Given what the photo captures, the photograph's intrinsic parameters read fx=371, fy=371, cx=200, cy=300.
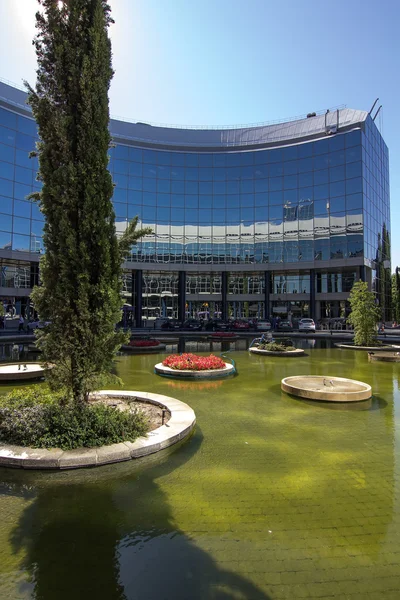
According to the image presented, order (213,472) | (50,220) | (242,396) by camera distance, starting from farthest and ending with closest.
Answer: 1. (242,396)
2. (50,220)
3. (213,472)

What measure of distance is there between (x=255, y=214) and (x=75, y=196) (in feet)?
157

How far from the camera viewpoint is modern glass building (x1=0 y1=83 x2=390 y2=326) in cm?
4756

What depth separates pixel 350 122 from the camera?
47375 millimetres

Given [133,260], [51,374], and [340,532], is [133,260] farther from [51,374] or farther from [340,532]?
[340,532]

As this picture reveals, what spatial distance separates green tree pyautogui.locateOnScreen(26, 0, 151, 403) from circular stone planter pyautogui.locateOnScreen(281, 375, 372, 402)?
5.97 metres

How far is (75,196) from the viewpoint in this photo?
273 inches

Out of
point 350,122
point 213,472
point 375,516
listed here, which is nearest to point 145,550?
point 213,472

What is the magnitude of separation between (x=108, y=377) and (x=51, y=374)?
108 centimetres

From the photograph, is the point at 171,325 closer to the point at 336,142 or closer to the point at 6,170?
the point at 6,170

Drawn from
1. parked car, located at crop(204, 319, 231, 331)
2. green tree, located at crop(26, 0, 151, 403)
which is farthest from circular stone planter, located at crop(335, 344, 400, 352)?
green tree, located at crop(26, 0, 151, 403)

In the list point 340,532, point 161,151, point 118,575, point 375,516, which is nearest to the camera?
point 118,575

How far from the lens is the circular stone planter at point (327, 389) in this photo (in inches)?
398

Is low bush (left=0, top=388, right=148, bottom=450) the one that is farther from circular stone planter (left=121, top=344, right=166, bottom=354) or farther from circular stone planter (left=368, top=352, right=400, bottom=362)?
circular stone planter (left=121, top=344, right=166, bottom=354)

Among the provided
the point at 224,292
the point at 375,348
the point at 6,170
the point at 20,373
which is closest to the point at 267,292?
the point at 224,292
